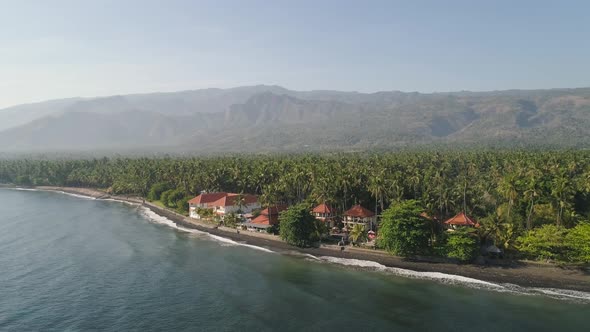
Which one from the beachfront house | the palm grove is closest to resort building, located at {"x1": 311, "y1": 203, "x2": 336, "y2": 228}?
the palm grove

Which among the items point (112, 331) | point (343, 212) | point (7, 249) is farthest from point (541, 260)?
point (7, 249)

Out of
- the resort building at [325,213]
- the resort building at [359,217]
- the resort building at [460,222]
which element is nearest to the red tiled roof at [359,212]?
the resort building at [359,217]

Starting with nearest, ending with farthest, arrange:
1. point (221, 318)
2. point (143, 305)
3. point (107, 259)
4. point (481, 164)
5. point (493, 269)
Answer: point (221, 318)
point (143, 305)
point (493, 269)
point (107, 259)
point (481, 164)

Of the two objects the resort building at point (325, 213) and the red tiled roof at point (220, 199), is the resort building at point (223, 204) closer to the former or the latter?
the red tiled roof at point (220, 199)

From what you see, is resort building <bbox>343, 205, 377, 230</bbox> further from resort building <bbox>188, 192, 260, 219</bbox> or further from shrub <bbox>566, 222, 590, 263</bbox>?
shrub <bbox>566, 222, 590, 263</bbox>

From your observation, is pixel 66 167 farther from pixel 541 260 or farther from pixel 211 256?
pixel 541 260
